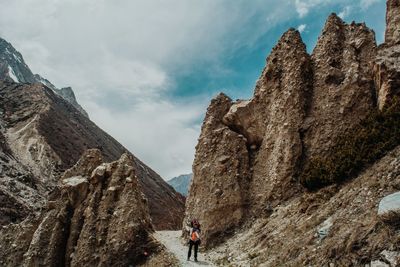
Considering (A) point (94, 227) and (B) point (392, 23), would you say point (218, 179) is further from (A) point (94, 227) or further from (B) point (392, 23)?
(B) point (392, 23)

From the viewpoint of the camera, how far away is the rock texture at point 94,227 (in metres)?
28.7

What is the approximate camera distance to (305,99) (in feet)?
93.6

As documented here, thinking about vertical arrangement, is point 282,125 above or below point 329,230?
above

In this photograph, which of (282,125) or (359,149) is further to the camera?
(282,125)

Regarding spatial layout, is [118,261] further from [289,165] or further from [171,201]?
[171,201]

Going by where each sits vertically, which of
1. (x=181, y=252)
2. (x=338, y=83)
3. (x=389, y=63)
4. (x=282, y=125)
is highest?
(x=338, y=83)

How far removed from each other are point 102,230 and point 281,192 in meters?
14.0

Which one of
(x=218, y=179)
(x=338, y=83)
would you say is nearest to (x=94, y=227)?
(x=218, y=179)

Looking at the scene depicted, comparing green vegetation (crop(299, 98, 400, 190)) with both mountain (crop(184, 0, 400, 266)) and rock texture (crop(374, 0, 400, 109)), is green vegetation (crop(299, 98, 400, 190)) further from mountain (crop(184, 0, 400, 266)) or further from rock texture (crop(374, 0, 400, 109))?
rock texture (crop(374, 0, 400, 109))

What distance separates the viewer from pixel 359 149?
21.7m

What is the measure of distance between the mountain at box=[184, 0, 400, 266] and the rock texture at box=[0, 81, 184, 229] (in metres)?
56.3

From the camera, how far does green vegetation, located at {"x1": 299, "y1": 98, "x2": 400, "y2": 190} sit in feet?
67.5

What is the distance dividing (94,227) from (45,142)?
102 meters

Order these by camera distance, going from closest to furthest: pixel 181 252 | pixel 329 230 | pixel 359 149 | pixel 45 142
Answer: pixel 329 230 → pixel 359 149 → pixel 181 252 → pixel 45 142
